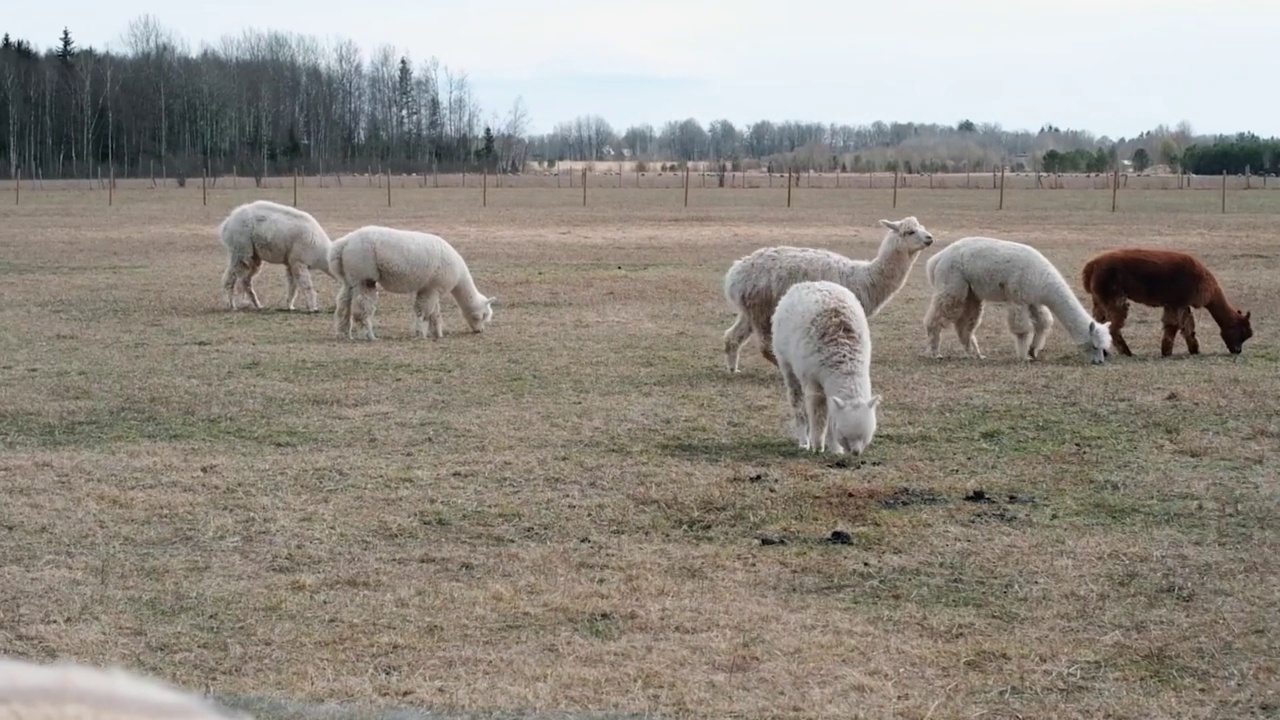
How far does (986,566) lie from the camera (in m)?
6.24

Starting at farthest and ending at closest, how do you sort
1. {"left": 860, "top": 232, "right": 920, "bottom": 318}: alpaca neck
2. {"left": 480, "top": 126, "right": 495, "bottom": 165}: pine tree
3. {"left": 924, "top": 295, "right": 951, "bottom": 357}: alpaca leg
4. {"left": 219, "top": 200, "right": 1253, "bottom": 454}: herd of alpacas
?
{"left": 480, "top": 126, "right": 495, "bottom": 165}: pine tree
{"left": 924, "top": 295, "right": 951, "bottom": 357}: alpaca leg
{"left": 860, "top": 232, "right": 920, "bottom": 318}: alpaca neck
{"left": 219, "top": 200, "right": 1253, "bottom": 454}: herd of alpacas

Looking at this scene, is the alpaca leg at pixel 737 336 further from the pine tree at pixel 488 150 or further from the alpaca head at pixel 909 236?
the pine tree at pixel 488 150

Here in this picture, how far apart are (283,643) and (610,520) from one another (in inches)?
85.8

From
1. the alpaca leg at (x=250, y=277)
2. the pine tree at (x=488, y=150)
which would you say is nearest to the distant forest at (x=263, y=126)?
the pine tree at (x=488, y=150)

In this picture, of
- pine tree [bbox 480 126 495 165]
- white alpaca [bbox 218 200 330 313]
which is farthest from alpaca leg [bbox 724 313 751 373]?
pine tree [bbox 480 126 495 165]

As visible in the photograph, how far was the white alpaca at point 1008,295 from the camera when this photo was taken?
12508 mm

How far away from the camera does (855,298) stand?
384 inches

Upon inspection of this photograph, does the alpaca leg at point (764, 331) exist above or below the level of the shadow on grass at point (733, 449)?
above

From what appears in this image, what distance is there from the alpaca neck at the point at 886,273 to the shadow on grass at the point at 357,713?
7.77m

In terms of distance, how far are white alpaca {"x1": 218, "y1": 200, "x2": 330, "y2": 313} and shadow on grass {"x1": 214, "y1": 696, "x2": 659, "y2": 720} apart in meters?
12.5

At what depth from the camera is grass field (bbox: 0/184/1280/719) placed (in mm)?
4949

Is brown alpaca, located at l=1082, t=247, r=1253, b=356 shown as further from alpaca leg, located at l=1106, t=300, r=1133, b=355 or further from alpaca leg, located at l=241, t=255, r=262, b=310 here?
alpaca leg, located at l=241, t=255, r=262, b=310

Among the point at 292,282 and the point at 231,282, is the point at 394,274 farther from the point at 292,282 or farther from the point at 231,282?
the point at 231,282

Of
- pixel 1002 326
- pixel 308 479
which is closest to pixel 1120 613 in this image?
pixel 308 479
